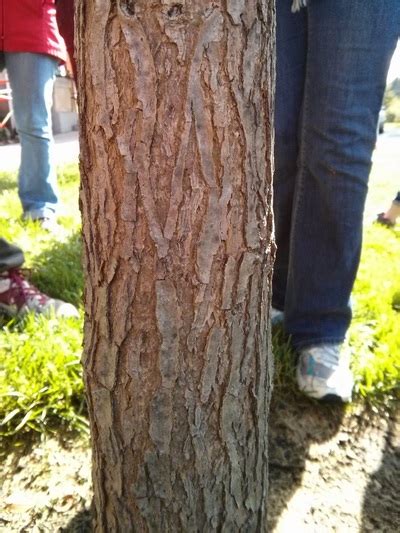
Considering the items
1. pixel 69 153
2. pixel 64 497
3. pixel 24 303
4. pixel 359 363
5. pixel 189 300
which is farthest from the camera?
pixel 69 153

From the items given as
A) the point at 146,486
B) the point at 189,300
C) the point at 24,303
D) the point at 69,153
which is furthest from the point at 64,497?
the point at 69,153

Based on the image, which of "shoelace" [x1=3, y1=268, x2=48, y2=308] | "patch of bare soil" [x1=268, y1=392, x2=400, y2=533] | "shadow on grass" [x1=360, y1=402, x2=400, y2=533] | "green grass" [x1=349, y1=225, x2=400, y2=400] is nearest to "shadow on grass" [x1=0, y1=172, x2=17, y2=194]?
"shoelace" [x1=3, y1=268, x2=48, y2=308]

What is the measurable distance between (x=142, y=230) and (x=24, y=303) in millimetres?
1278

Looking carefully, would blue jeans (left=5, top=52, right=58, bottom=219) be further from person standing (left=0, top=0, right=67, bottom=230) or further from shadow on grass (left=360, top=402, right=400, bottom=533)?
shadow on grass (left=360, top=402, right=400, bottom=533)

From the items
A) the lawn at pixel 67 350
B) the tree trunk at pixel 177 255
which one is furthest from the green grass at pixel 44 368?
the tree trunk at pixel 177 255

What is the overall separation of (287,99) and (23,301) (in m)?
1.18

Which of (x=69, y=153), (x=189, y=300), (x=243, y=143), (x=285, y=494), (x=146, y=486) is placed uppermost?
(x=243, y=143)

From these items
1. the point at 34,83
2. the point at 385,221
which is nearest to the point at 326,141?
the point at 34,83

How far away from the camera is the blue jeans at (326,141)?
4.25 ft

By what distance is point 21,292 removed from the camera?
194cm

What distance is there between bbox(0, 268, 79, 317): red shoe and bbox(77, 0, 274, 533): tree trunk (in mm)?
979

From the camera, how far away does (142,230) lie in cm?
78

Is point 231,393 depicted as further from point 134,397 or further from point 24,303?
point 24,303

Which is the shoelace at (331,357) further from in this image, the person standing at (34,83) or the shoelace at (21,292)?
the person standing at (34,83)
